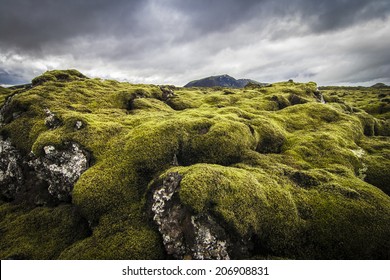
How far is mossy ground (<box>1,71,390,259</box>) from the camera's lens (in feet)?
29.8

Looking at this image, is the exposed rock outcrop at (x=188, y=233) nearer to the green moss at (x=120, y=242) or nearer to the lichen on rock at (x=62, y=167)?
the green moss at (x=120, y=242)

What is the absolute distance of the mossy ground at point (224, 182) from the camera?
29.8ft

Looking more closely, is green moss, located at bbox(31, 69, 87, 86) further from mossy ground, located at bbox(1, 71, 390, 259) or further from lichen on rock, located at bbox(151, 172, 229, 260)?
lichen on rock, located at bbox(151, 172, 229, 260)

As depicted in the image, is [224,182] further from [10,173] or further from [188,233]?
[10,173]

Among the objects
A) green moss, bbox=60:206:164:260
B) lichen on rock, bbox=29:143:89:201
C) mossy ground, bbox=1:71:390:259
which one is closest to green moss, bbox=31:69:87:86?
mossy ground, bbox=1:71:390:259

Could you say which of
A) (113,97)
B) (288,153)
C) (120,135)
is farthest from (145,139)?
(113,97)

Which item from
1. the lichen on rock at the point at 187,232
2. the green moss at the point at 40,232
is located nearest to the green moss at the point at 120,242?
the lichen on rock at the point at 187,232

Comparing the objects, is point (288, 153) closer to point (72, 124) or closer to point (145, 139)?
point (145, 139)

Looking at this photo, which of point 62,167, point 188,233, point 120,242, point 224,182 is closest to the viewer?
point 188,233

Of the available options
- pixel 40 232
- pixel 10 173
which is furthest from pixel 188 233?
pixel 10 173

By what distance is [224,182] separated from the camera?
984 centimetres

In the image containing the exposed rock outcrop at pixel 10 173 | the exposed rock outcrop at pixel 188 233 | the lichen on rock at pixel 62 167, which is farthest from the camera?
the exposed rock outcrop at pixel 10 173

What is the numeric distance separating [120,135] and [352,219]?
1272 centimetres

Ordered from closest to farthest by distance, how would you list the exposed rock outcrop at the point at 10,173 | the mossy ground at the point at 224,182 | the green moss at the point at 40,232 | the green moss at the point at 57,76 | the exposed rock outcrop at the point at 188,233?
1. the exposed rock outcrop at the point at 188,233
2. the mossy ground at the point at 224,182
3. the green moss at the point at 40,232
4. the exposed rock outcrop at the point at 10,173
5. the green moss at the point at 57,76
